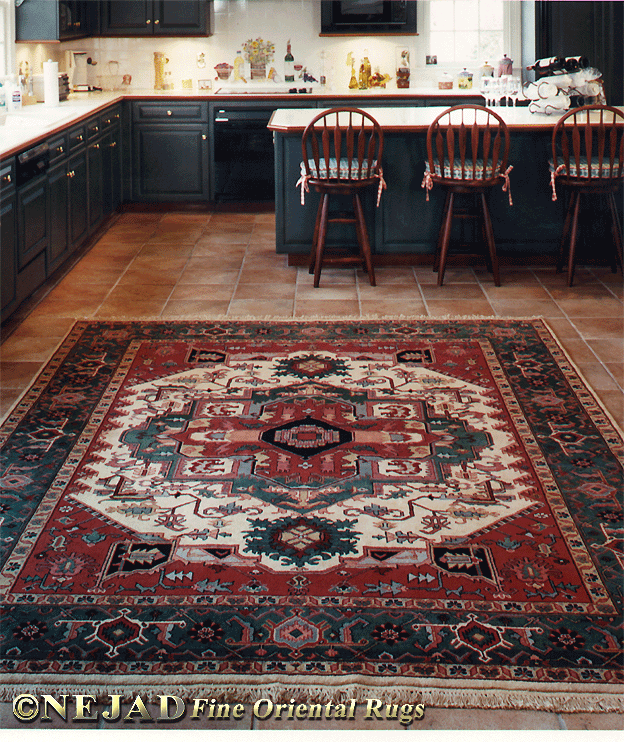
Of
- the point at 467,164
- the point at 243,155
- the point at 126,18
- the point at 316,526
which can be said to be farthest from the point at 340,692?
the point at 126,18

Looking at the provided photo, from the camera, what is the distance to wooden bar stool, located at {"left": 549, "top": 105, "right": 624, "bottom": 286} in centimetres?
Result: 483

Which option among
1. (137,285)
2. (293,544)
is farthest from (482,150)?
(293,544)

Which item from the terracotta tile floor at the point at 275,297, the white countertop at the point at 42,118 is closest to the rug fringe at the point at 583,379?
the terracotta tile floor at the point at 275,297

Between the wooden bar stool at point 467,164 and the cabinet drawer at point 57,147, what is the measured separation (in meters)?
2.18

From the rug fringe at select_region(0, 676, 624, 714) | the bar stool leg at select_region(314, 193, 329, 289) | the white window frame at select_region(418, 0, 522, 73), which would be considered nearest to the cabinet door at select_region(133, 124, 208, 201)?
the white window frame at select_region(418, 0, 522, 73)

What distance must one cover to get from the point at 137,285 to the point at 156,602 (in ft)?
10.6

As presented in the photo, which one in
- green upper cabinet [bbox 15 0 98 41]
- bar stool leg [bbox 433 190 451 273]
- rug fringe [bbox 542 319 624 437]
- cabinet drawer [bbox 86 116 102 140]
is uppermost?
green upper cabinet [bbox 15 0 98 41]

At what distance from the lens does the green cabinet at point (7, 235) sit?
426cm

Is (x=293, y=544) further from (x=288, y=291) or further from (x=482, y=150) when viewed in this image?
(x=482, y=150)

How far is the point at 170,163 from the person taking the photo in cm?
761

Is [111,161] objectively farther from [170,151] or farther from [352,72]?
[352,72]

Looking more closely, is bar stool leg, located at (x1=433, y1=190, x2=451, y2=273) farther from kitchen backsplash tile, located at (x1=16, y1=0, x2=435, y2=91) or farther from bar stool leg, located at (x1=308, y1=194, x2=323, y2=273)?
kitchen backsplash tile, located at (x1=16, y1=0, x2=435, y2=91)

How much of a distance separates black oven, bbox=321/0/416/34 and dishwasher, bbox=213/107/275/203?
→ 3.77 feet

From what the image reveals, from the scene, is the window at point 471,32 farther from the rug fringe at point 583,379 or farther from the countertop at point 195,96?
the rug fringe at point 583,379
